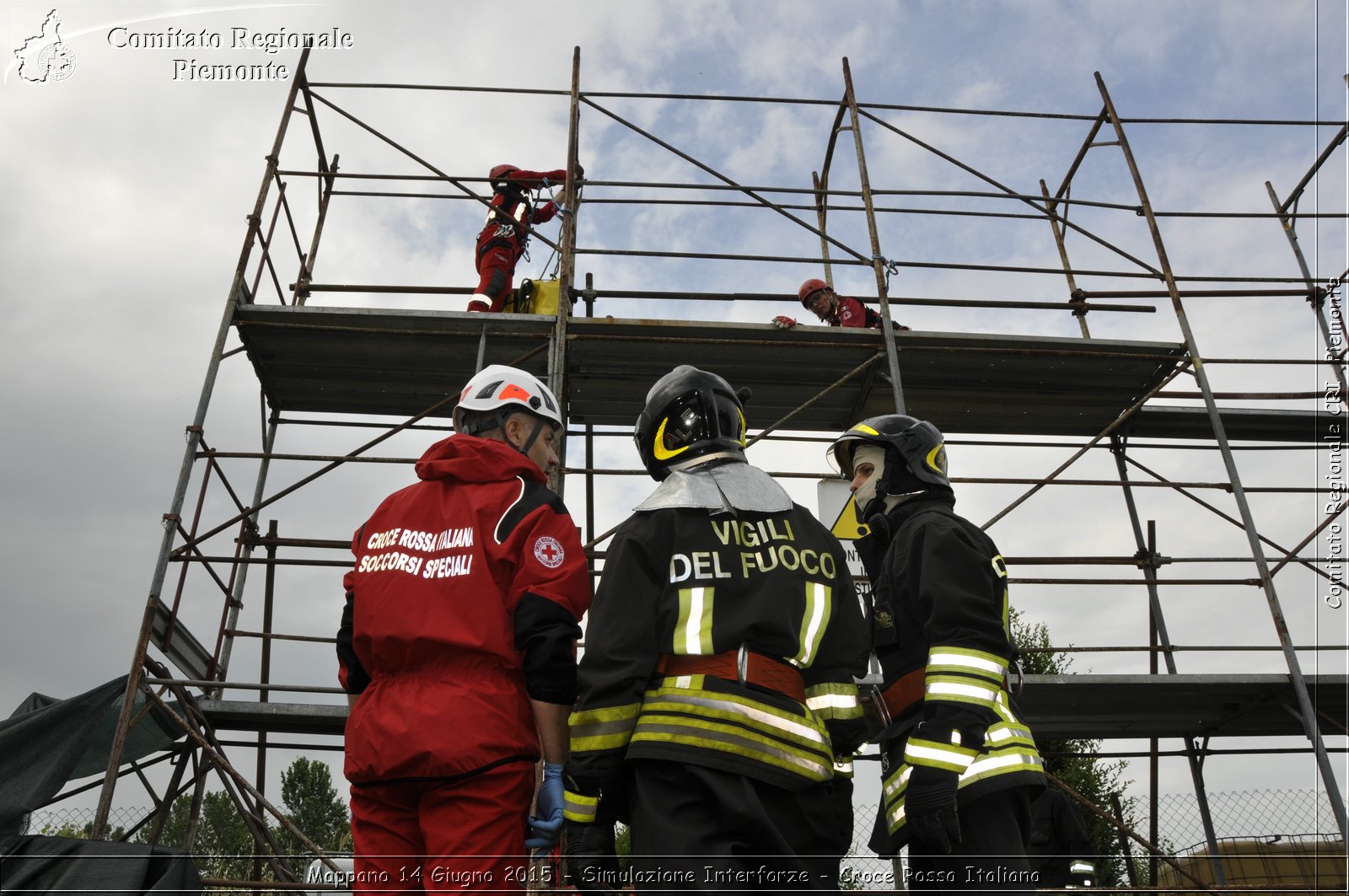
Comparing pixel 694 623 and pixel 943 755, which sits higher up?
pixel 694 623

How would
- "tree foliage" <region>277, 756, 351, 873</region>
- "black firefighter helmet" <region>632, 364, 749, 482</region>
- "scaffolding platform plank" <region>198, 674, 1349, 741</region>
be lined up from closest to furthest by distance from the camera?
1. "black firefighter helmet" <region>632, 364, 749, 482</region>
2. "scaffolding platform plank" <region>198, 674, 1349, 741</region>
3. "tree foliage" <region>277, 756, 351, 873</region>

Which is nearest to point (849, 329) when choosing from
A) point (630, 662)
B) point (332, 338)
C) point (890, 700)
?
point (332, 338)

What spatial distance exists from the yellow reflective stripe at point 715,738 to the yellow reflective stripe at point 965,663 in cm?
57

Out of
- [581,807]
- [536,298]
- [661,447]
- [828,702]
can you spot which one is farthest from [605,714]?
[536,298]

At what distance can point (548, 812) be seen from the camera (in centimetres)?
271

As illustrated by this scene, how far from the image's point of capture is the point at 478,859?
257cm

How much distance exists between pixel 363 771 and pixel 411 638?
38cm

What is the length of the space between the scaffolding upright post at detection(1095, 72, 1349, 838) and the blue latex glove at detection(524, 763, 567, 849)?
5669 mm

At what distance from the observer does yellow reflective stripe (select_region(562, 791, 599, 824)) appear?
2500mm

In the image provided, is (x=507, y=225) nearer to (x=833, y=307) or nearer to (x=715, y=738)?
(x=833, y=307)

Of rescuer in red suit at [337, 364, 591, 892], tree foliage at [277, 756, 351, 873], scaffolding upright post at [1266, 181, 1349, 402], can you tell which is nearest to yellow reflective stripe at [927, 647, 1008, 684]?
rescuer in red suit at [337, 364, 591, 892]

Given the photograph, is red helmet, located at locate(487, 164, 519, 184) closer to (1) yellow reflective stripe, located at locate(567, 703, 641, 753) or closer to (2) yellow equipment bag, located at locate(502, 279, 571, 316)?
(2) yellow equipment bag, located at locate(502, 279, 571, 316)

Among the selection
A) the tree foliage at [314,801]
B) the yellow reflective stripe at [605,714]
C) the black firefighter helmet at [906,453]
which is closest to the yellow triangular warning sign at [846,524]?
the black firefighter helmet at [906,453]

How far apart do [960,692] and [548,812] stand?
3.96 ft
